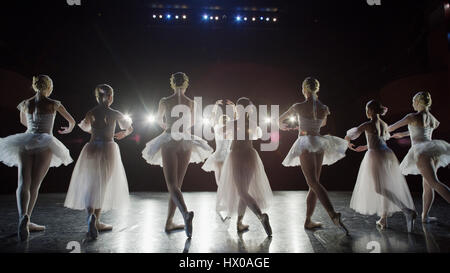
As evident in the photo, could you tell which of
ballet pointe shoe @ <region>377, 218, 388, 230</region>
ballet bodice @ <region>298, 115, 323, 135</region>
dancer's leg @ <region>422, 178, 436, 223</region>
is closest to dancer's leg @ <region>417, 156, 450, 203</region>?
dancer's leg @ <region>422, 178, 436, 223</region>

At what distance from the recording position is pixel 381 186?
7.94 feet

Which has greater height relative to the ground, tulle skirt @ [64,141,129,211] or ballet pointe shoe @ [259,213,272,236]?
tulle skirt @ [64,141,129,211]

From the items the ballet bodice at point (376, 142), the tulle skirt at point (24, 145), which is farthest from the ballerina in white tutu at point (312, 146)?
the tulle skirt at point (24, 145)

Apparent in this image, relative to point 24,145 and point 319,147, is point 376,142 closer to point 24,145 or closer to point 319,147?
point 319,147

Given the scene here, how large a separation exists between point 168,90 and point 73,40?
7.53 feet

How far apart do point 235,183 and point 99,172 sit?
1.26 m

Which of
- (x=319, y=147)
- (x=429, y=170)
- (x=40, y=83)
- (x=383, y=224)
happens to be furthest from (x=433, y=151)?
(x=40, y=83)

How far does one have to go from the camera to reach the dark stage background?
4.82m

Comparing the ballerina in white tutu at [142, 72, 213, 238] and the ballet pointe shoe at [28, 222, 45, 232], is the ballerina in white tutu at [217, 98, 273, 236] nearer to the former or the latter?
the ballerina in white tutu at [142, 72, 213, 238]

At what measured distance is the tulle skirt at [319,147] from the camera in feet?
7.70

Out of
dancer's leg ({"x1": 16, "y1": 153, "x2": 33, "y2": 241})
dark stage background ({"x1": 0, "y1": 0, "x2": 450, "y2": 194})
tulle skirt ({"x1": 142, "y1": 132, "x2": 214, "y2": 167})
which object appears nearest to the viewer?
Result: dancer's leg ({"x1": 16, "y1": 153, "x2": 33, "y2": 241})

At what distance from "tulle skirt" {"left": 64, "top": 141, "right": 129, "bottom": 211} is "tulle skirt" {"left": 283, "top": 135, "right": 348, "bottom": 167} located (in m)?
1.68

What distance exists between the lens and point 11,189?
227 inches

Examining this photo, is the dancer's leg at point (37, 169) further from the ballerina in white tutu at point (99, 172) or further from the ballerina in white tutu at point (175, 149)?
the ballerina in white tutu at point (175, 149)
